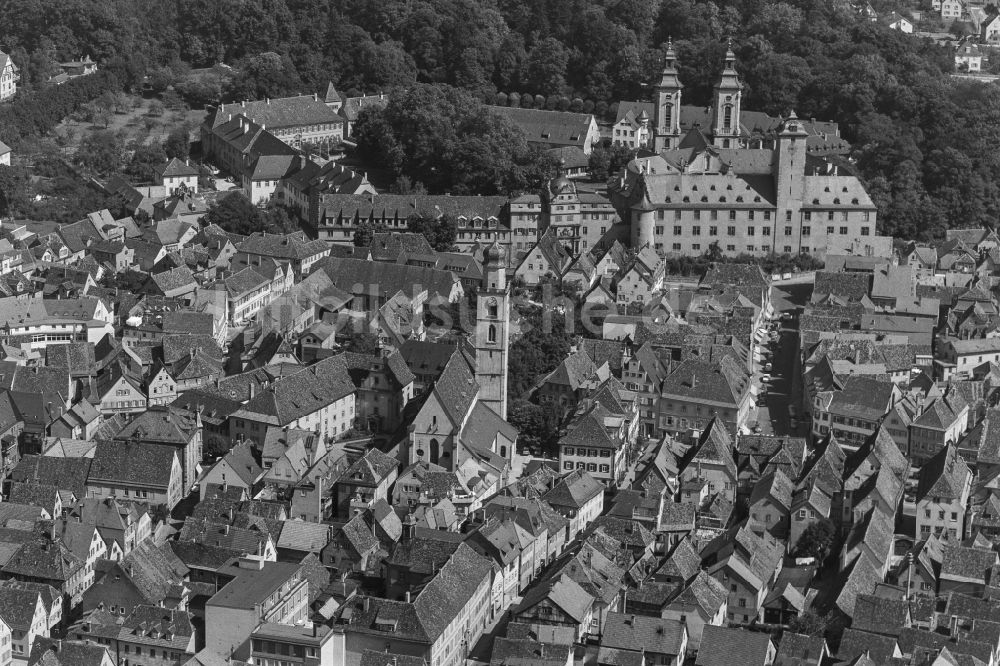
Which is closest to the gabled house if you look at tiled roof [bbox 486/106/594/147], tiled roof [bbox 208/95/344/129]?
tiled roof [bbox 486/106/594/147]

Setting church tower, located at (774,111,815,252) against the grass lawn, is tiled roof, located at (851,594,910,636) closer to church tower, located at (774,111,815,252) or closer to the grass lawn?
church tower, located at (774,111,815,252)

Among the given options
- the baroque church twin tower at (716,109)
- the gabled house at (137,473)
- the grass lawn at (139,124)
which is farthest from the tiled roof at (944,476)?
the grass lawn at (139,124)

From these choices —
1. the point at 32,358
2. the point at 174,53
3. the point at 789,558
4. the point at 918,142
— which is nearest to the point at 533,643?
the point at 789,558

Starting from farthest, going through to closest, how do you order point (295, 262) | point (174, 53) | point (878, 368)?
point (174, 53) → point (295, 262) → point (878, 368)

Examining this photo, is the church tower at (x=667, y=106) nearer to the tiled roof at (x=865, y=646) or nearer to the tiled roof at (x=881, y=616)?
the tiled roof at (x=881, y=616)

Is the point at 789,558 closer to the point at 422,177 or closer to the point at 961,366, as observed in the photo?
the point at 961,366

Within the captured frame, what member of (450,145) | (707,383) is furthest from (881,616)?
(450,145)

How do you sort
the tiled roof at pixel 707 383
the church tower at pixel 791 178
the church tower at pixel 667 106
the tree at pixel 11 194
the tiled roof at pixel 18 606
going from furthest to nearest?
the church tower at pixel 667 106 < the tree at pixel 11 194 < the church tower at pixel 791 178 < the tiled roof at pixel 707 383 < the tiled roof at pixel 18 606
